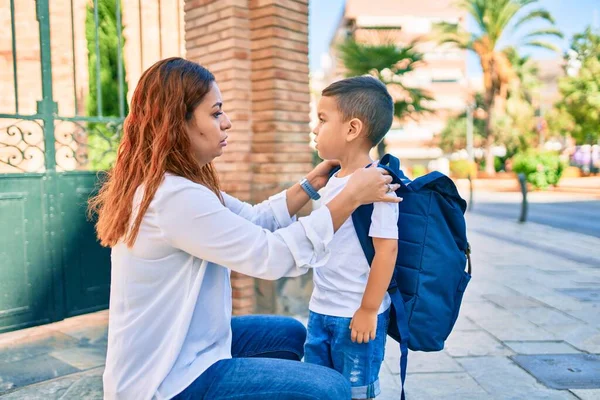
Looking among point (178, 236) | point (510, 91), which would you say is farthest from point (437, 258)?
point (510, 91)

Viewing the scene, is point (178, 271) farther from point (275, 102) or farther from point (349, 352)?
point (275, 102)

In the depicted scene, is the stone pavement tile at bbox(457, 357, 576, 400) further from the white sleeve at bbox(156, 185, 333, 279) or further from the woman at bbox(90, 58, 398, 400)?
the white sleeve at bbox(156, 185, 333, 279)

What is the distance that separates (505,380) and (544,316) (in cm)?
186

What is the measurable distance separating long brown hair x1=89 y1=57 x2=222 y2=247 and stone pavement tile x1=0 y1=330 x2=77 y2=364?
2.86 meters

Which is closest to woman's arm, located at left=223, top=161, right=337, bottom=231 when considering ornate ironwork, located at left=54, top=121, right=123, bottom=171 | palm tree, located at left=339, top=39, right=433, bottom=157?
ornate ironwork, located at left=54, top=121, right=123, bottom=171

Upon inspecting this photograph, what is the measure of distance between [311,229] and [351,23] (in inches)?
2605

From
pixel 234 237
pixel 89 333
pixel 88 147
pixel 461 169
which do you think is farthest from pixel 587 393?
pixel 461 169

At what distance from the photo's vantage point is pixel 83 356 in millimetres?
4090

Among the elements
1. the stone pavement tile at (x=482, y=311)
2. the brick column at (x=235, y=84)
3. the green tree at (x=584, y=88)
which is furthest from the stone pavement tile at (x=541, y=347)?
the green tree at (x=584, y=88)

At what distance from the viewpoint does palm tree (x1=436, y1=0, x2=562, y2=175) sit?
3047cm

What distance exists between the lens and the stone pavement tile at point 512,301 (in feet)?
18.5

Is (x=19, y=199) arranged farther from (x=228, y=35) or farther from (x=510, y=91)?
(x=510, y=91)

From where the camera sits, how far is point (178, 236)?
1661 millimetres

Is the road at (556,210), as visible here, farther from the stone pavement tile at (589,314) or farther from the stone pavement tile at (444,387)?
the stone pavement tile at (444,387)
